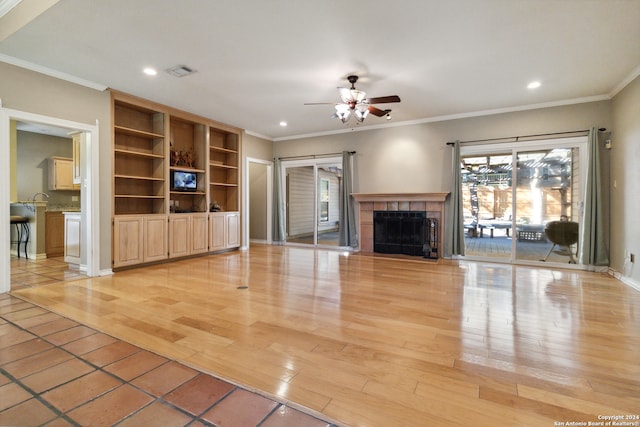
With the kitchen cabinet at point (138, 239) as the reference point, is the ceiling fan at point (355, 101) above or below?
above

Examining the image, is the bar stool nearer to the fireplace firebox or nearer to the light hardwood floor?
the light hardwood floor

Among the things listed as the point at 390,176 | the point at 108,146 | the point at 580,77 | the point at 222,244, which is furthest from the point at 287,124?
the point at 580,77

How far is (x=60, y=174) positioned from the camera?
6.84m

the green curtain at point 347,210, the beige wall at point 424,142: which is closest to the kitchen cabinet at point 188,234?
the green curtain at point 347,210

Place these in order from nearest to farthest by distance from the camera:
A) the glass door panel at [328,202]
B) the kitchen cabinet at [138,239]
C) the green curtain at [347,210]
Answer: the kitchen cabinet at [138,239], the green curtain at [347,210], the glass door panel at [328,202]

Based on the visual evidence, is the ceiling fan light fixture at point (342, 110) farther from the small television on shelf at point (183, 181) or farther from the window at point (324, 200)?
the window at point (324, 200)

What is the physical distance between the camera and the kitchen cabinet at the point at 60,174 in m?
6.78

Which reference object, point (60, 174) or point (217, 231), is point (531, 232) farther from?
point (60, 174)

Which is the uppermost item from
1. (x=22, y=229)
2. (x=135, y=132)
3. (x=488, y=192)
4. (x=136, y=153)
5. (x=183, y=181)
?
(x=135, y=132)

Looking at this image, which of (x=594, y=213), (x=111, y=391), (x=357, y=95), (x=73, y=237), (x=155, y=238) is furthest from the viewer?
(x=155, y=238)

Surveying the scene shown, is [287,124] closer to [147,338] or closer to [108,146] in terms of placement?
[108,146]

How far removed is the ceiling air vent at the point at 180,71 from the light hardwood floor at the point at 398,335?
112 inches

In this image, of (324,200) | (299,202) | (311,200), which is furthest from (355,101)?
(311,200)

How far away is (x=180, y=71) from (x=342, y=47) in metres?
2.20
